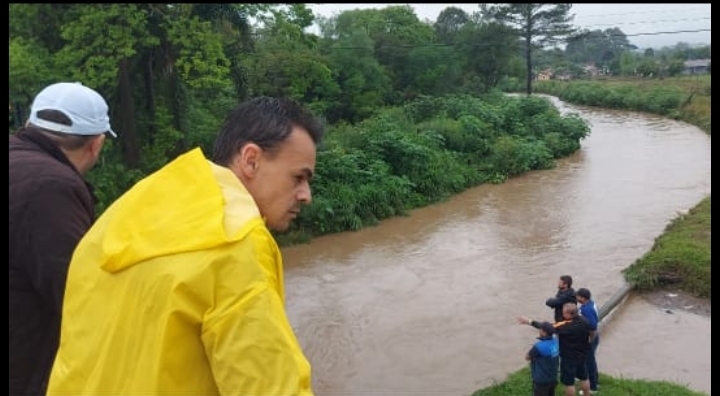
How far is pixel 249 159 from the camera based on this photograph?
3.96 ft

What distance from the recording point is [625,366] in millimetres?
7156

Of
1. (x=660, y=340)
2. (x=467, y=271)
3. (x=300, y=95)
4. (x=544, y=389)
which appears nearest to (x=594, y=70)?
(x=300, y=95)

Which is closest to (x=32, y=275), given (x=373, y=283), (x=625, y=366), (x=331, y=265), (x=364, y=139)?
(x=625, y=366)

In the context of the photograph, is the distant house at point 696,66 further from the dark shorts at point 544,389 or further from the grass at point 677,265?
the dark shorts at point 544,389

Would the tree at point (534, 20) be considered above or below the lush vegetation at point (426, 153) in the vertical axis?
above

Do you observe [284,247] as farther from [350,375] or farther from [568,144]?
[568,144]

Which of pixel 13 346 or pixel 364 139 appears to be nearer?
pixel 13 346

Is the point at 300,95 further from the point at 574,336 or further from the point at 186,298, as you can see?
the point at 186,298

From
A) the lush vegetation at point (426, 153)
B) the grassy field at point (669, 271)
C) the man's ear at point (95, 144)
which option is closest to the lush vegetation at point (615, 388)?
the grassy field at point (669, 271)

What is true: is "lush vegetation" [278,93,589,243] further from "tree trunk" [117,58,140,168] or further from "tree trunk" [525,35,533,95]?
"tree trunk" [117,58,140,168]

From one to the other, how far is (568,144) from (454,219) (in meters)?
7.98

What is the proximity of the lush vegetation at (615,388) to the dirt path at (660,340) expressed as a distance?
58 cm

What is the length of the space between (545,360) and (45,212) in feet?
13.5

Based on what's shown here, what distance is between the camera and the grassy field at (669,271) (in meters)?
6.02
